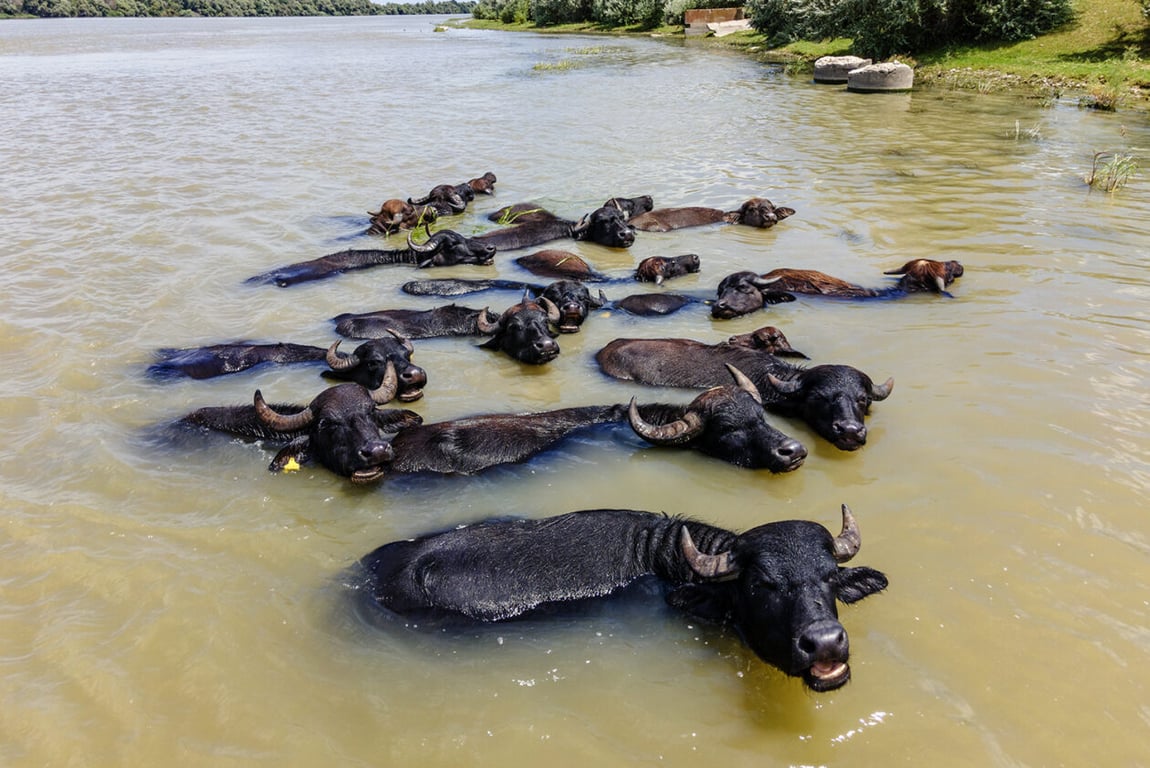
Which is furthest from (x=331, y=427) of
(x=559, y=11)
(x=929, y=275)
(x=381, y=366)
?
(x=559, y=11)

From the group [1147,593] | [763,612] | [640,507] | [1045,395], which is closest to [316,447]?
[640,507]

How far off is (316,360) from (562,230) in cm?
531

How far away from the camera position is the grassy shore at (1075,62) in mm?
19031

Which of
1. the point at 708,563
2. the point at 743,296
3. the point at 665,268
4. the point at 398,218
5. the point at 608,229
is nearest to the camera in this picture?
the point at 708,563

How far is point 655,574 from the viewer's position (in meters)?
4.20

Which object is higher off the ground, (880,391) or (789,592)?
(789,592)

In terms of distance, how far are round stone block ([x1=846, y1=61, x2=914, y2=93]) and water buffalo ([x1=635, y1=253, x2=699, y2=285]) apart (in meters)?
17.6

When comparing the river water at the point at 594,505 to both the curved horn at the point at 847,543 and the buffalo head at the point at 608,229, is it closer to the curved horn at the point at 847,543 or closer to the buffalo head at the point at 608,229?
the buffalo head at the point at 608,229

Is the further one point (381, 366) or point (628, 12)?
point (628, 12)

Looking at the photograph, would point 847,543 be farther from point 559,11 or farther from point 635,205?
point 559,11

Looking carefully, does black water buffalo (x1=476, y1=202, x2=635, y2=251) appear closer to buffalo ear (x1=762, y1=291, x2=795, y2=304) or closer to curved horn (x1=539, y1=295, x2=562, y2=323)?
buffalo ear (x1=762, y1=291, x2=795, y2=304)

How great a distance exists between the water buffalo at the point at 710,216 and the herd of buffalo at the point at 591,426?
1.98 m

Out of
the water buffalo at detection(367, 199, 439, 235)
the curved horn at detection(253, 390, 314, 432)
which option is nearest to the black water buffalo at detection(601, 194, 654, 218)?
the water buffalo at detection(367, 199, 439, 235)

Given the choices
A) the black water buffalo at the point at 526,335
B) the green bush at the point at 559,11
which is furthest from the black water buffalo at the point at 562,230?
the green bush at the point at 559,11
